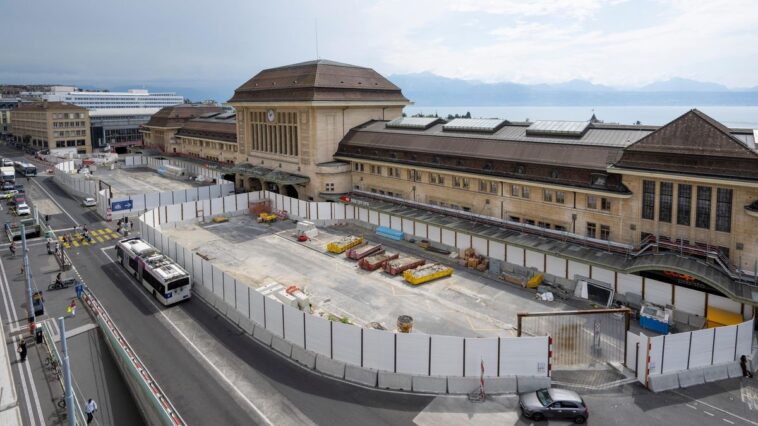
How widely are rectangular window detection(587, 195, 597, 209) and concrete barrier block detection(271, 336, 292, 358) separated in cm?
3268

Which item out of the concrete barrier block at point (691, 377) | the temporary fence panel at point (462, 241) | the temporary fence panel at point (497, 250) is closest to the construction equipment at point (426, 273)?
the temporary fence panel at point (462, 241)

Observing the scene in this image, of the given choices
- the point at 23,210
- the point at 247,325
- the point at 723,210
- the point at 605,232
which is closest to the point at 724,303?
the point at 723,210

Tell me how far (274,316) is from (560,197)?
32.4 m

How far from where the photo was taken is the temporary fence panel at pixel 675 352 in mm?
30844

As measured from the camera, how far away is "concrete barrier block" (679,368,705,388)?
30989mm

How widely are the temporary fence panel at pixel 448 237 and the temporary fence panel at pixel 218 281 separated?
2633cm

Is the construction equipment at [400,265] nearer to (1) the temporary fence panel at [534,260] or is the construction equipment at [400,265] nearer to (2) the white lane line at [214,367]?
(1) the temporary fence panel at [534,260]

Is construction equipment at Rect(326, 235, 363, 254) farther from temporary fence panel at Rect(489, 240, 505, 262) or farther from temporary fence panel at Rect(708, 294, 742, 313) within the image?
temporary fence panel at Rect(708, 294, 742, 313)

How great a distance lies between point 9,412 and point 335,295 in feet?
81.2

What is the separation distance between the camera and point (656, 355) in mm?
30688

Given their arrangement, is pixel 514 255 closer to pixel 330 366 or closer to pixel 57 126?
pixel 330 366

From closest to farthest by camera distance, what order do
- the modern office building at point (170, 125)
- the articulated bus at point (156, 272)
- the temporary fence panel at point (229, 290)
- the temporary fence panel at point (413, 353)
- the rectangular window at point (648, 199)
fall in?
the temporary fence panel at point (413, 353) → the temporary fence panel at point (229, 290) → the articulated bus at point (156, 272) → the rectangular window at point (648, 199) → the modern office building at point (170, 125)

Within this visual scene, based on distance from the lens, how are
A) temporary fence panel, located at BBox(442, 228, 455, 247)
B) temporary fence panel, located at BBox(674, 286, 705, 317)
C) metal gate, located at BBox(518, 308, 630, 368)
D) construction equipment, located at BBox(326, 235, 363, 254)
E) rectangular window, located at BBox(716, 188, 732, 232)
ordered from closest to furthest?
metal gate, located at BBox(518, 308, 630, 368) < temporary fence panel, located at BBox(674, 286, 705, 317) < rectangular window, located at BBox(716, 188, 732, 232) < temporary fence panel, located at BBox(442, 228, 455, 247) < construction equipment, located at BBox(326, 235, 363, 254)

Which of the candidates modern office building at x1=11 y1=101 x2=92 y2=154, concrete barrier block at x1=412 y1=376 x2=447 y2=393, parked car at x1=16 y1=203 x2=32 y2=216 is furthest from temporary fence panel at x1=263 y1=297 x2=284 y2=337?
modern office building at x1=11 y1=101 x2=92 y2=154
